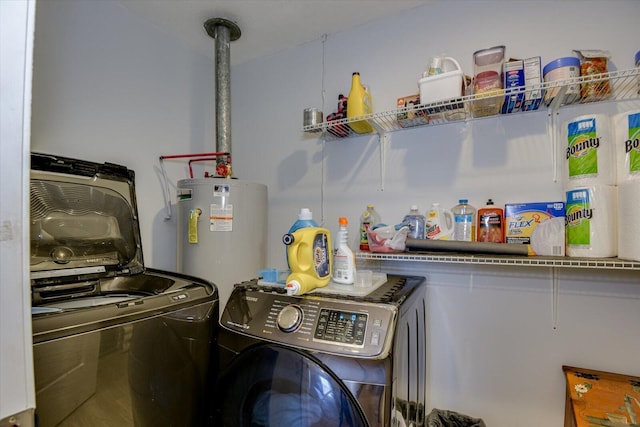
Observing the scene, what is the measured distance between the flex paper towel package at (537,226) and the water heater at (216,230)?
129 cm

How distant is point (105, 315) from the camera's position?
2.96ft

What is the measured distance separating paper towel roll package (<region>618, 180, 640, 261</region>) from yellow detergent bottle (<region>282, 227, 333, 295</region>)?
1075 millimetres

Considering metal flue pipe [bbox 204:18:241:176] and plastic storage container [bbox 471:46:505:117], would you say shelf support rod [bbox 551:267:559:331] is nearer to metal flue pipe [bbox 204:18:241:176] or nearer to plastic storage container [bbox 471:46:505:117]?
plastic storage container [bbox 471:46:505:117]

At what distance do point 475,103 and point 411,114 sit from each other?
0.29 meters

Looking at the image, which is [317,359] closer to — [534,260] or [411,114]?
[534,260]

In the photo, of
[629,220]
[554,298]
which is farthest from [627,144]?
[554,298]

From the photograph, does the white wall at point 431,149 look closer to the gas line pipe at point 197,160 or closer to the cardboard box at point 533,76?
the gas line pipe at point 197,160

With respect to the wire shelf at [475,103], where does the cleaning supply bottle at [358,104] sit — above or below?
above

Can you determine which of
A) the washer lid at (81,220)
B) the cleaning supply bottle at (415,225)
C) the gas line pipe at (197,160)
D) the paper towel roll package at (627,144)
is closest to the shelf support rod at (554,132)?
the paper towel roll package at (627,144)

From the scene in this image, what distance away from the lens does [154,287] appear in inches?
53.5

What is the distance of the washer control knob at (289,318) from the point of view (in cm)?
100

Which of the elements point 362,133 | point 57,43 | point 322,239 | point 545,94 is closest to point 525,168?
point 545,94

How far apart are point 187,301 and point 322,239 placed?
0.56 meters

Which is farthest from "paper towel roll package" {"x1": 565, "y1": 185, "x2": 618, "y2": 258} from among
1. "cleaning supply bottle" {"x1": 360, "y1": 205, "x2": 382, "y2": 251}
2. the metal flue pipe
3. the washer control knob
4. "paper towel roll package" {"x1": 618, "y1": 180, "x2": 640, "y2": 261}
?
the metal flue pipe
